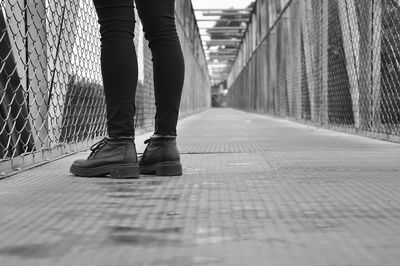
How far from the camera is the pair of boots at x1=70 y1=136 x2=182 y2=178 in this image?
70.1 inches

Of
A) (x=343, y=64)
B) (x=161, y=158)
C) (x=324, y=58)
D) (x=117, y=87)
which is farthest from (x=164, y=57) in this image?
(x=324, y=58)

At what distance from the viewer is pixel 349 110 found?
4.62m

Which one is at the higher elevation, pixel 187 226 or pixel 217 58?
pixel 217 58

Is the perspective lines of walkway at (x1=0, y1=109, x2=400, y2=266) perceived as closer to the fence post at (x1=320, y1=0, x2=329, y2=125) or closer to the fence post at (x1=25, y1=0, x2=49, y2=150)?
the fence post at (x1=25, y1=0, x2=49, y2=150)

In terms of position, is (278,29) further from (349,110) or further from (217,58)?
(217,58)

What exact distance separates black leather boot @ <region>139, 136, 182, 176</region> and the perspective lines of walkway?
47mm

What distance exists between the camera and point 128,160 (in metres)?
1.78

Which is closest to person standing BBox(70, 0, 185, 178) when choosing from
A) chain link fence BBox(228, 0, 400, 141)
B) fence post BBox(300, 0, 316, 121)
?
chain link fence BBox(228, 0, 400, 141)

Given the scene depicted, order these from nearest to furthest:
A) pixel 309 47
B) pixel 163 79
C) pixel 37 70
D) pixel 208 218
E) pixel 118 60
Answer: pixel 208 218 → pixel 118 60 → pixel 163 79 → pixel 37 70 → pixel 309 47

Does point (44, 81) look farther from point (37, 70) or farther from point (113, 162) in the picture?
point (113, 162)

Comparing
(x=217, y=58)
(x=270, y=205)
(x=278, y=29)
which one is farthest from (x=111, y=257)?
(x=217, y=58)

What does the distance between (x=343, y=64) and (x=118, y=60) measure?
3.31m

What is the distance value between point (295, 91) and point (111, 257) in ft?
22.6

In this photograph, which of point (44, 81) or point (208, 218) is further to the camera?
point (44, 81)
